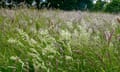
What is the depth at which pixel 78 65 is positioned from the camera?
236 cm

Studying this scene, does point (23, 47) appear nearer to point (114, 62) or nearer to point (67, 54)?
point (67, 54)

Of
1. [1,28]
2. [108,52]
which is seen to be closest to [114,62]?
[108,52]

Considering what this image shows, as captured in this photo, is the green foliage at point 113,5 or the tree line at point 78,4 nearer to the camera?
the tree line at point 78,4

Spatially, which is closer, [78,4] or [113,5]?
[113,5]

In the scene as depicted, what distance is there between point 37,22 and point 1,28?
0.82 m

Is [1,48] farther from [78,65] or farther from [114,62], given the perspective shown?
[114,62]

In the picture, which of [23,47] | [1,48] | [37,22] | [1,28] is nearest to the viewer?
[23,47]

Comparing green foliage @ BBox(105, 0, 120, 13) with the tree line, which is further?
green foliage @ BBox(105, 0, 120, 13)

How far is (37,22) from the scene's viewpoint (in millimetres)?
4133

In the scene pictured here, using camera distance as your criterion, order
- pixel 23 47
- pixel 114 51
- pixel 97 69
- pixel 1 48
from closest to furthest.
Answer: pixel 97 69 < pixel 114 51 < pixel 23 47 < pixel 1 48

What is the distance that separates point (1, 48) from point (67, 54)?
0.70m

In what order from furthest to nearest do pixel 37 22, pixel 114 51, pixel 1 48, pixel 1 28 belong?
pixel 37 22, pixel 1 28, pixel 1 48, pixel 114 51

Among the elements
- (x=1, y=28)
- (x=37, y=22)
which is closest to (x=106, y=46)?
(x=1, y=28)

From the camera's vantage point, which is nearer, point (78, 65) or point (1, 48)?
point (78, 65)
